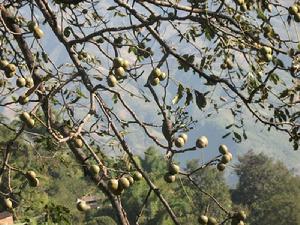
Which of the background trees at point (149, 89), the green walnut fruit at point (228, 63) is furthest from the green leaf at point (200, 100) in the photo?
the green walnut fruit at point (228, 63)

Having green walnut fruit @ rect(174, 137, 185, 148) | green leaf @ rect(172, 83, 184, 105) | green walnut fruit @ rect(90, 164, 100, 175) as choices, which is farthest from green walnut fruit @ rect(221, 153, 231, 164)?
green walnut fruit @ rect(90, 164, 100, 175)

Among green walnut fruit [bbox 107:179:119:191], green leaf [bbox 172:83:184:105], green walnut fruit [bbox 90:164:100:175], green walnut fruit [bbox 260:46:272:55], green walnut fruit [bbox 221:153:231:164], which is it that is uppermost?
green walnut fruit [bbox 260:46:272:55]

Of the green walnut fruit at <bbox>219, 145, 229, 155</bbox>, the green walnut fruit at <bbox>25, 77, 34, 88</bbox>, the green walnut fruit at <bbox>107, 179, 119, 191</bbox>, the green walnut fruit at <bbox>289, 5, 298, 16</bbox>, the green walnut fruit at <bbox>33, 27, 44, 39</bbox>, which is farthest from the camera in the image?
the green walnut fruit at <bbox>289, 5, 298, 16</bbox>

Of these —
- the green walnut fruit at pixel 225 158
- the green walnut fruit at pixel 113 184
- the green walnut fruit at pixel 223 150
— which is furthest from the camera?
the green walnut fruit at pixel 223 150

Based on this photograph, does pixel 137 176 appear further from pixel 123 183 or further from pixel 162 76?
pixel 162 76

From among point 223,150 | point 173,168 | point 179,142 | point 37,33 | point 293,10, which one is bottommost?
point 173,168

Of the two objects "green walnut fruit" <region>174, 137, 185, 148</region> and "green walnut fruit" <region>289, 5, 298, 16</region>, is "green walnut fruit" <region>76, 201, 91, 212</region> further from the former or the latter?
"green walnut fruit" <region>289, 5, 298, 16</region>

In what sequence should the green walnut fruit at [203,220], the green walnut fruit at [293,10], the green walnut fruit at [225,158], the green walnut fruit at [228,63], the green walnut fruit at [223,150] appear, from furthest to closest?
the green walnut fruit at [228,63], the green walnut fruit at [293,10], the green walnut fruit at [223,150], the green walnut fruit at [225,158], the green walnut fruit at [203,220]

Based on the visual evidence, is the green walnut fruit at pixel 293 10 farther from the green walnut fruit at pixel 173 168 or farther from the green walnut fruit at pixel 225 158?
the green walnut fruit at pixel 173 168

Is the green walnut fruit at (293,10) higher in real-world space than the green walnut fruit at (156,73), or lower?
higher

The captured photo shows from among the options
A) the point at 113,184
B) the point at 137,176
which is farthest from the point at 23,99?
the point at 137,176

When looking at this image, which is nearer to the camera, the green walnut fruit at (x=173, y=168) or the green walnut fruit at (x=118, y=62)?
the green walnut fruit at (x=173, y=168)

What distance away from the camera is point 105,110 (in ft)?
12.0

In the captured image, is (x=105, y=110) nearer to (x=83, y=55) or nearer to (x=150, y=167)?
(x=83, y=55)
